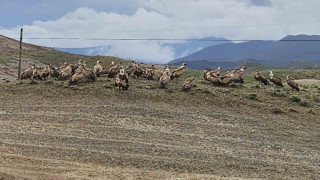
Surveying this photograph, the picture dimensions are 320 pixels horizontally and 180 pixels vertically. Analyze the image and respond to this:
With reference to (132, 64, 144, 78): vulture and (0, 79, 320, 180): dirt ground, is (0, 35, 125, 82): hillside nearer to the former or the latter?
(132, 64, 144, 78): vulture

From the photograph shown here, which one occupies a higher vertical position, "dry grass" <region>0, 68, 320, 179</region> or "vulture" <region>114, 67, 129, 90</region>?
"vulture" <region>114, 67, 129, 90</region>

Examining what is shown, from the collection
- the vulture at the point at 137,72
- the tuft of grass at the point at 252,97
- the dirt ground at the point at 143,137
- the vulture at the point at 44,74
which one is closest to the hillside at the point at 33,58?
the vulture at the point at 44,74

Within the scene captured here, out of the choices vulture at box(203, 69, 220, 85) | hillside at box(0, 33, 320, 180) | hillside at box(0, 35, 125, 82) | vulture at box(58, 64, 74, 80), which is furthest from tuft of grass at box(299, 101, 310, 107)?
hillside at box(0, 35, 125, 82)

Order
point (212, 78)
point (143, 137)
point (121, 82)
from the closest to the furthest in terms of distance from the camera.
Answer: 1. point (143, 137)
2. point (121, 82)
3. point (212, 78)

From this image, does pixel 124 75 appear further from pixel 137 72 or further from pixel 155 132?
pixel 155 132

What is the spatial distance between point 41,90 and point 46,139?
776 centimetres

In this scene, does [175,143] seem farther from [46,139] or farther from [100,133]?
[46,139]

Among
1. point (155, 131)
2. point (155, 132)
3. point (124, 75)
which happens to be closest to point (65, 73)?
point (124, 75)

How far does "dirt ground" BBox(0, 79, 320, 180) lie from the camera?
1238 cm

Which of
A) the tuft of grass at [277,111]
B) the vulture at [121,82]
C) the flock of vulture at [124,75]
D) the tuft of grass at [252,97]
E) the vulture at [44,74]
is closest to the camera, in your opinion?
the tuft of grass at [277,111]

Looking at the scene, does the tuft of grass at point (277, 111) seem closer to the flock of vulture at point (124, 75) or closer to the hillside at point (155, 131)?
the hillside at point (155, 131)

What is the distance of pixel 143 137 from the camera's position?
15938 mm

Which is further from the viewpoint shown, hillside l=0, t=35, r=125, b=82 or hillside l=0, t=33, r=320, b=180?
hillside l=0, t=35, r=125, b=82

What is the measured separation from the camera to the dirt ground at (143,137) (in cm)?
1238
